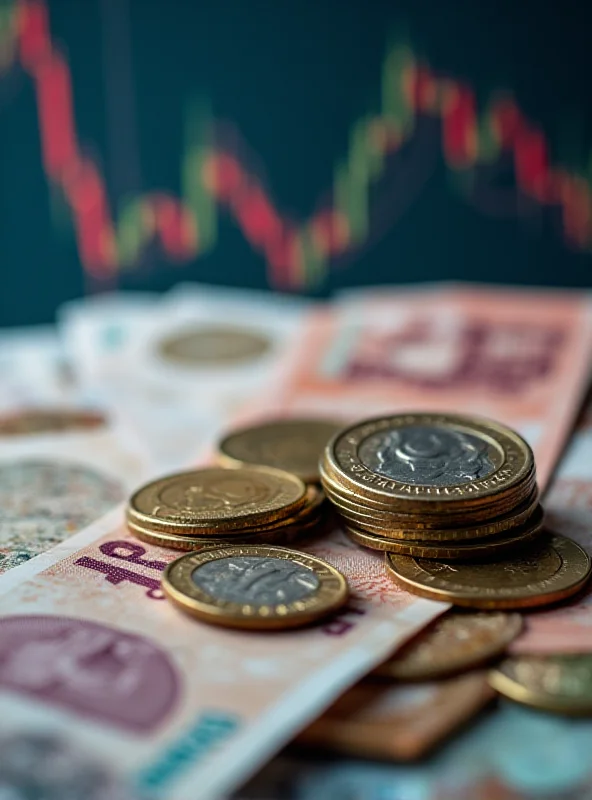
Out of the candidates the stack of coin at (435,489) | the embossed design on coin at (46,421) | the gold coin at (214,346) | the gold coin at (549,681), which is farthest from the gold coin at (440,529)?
the gold coin at (214,346)

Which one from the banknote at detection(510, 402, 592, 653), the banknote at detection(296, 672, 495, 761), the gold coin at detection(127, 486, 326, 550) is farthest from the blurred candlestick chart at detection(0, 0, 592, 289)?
the banknote at detection(296, 672, 495, 761)

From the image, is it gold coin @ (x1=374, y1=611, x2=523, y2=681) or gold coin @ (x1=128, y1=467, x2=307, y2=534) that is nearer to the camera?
gold coin @ (x1=374, y1=611, x2=523, y2=681)

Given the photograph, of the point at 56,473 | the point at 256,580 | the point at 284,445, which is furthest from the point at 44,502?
the point at 256,580

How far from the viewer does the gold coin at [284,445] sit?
1.17 metres

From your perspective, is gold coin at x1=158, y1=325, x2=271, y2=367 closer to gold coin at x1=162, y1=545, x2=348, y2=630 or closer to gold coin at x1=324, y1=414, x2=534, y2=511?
gold coin at x1=324, y1=414, x2=534, y2=511

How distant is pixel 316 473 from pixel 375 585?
209 millimetres

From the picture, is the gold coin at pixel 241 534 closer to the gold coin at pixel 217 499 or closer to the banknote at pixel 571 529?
the gold coin at pixel 217 499

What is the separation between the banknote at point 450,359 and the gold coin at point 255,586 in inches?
17.3

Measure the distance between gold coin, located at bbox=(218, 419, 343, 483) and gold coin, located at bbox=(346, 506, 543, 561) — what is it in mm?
161

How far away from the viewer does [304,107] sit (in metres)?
1.88

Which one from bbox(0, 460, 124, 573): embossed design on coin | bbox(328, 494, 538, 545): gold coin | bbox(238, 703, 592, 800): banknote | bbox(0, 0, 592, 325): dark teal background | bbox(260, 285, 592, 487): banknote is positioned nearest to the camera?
bbox(238, 703, 592, 800): banknote

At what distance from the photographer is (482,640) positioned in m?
0.84

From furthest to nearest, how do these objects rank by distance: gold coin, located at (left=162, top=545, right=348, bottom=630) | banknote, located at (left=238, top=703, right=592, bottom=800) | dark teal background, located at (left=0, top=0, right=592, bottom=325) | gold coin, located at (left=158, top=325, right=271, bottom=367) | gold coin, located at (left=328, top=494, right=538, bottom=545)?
dark teal background, located at (left=0, top=0, right=592, bottom=325) → gold coin, located at (left=158, top=325, right=271, bottom=367) → gold coin, located at (left=328, top=494, right=538, bottom=545) → gold coin, located at (left=162, top=545, right=348, bottom=630) → banknote, located at (left=238, top=703, right=592, bottom=800)

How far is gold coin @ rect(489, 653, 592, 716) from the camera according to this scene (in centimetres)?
79
